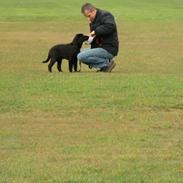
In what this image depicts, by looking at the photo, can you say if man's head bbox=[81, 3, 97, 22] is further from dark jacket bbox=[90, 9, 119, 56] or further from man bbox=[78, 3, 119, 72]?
dark jacket bbox=[90, 9, 119, 56]

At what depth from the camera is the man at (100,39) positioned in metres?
14.3

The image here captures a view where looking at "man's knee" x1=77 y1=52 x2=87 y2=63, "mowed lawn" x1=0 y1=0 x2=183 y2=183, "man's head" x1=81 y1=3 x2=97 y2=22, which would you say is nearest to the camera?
"mowed lawn" x1=0 y1=0 x2=183 y2=183

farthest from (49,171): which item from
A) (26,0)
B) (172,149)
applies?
(26,0)

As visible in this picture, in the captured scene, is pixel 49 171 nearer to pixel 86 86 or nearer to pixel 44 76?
pixel 86 86

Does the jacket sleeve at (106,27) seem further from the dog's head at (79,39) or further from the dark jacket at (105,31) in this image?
the dog's head at (79,39)

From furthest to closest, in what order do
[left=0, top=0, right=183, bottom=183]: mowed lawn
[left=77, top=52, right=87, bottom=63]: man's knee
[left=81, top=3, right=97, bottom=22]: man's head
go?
[left=77, top=52, right=87, bottom=63]: man's knee
[left=81, top=3, right=97, bottom=22]: man's head
[left=0, top=0, right=183, bottom=183]: mowed lawn

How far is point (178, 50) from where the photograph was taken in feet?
70.3

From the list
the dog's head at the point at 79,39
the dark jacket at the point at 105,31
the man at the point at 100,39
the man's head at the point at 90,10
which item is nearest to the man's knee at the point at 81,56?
the man at the point at 100,39

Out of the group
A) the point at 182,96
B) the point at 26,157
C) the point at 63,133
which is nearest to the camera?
the point at 26,157

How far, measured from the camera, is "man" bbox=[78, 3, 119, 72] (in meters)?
14.3

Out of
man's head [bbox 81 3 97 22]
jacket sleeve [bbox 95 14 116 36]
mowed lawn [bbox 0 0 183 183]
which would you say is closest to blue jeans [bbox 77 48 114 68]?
jacket sleeve [bbox 95 14 116 36]

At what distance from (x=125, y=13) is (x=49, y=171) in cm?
3642

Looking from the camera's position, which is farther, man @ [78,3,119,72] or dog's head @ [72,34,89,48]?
dog's head @ [72,34,89,48]

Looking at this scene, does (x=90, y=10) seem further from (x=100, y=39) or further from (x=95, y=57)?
(x=95, y=57)
